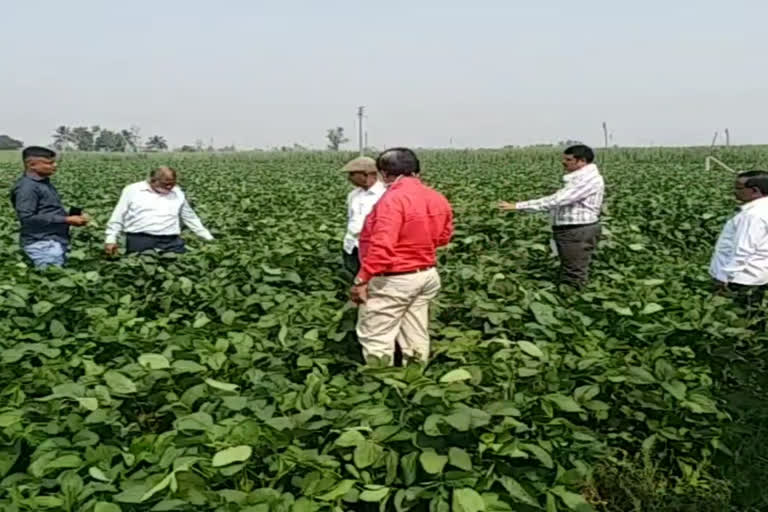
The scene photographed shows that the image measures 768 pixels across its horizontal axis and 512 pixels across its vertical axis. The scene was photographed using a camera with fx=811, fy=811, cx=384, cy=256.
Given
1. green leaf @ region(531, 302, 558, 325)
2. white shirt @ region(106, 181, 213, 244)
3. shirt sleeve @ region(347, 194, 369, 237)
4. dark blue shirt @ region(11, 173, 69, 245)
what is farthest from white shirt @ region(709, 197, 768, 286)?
dark blue shirt @ region(11, 173, 69, 245)

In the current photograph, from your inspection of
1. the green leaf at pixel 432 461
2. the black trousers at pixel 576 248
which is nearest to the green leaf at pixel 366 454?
the green leaf at pixel 432 461

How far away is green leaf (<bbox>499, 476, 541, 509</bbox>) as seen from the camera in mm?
2648

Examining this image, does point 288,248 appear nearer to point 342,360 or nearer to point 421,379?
point 342,360

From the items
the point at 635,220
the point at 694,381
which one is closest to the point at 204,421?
the point at 694,381

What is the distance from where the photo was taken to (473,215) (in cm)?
1059

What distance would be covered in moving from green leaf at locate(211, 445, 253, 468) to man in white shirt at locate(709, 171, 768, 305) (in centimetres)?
350

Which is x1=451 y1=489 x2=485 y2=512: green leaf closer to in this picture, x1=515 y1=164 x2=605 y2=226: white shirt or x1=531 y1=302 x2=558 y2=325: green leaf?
x1=531 y1=302 x2=558 y2=325: green leaf

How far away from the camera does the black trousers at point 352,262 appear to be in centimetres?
584

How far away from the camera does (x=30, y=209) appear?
5.84m

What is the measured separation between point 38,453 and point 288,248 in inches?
147

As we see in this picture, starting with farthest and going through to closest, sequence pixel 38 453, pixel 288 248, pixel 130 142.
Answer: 1. pixel 130 142
2. pixel 288 248
3. pixel 38 453

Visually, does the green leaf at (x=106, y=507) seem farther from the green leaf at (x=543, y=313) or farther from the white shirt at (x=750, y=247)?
the white shirt at (x=750, y=247)

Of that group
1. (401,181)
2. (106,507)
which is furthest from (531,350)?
(106,507)

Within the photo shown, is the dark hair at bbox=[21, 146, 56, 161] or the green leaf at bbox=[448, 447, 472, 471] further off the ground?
the dark hair at bbox=[21, 146, 56, 161]
